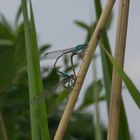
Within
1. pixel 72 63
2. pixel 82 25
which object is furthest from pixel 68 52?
pixel 82 25

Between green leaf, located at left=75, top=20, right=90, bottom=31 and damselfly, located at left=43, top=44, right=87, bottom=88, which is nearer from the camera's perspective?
damselfly, located at left=43, top=44, right=87, bottom=88

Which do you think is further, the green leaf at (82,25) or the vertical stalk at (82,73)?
the green leaf at (82,25)

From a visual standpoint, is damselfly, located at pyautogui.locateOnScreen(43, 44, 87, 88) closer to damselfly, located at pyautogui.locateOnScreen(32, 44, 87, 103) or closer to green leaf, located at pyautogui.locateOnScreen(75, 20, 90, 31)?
damselfly, located at pyautogui.locateOnScreen(32, 44, 87, 103)

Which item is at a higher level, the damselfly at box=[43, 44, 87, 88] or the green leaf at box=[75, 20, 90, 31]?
the damselfly at box=[43, 44, 87, 88]

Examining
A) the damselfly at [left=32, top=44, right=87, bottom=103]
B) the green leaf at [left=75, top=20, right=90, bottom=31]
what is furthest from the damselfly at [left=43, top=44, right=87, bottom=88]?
the green leaf at [left=75, top=20, right=90, bottom=31]

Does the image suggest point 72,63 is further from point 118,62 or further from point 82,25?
point 82,25

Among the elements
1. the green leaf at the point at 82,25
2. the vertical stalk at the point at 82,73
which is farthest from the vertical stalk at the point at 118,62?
the green leaf at the point at 82,25

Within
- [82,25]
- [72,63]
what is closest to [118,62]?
[72,63]

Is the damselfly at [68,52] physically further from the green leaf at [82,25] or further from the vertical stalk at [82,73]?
the green leaf at [82,25]

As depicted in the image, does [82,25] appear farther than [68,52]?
Yes
